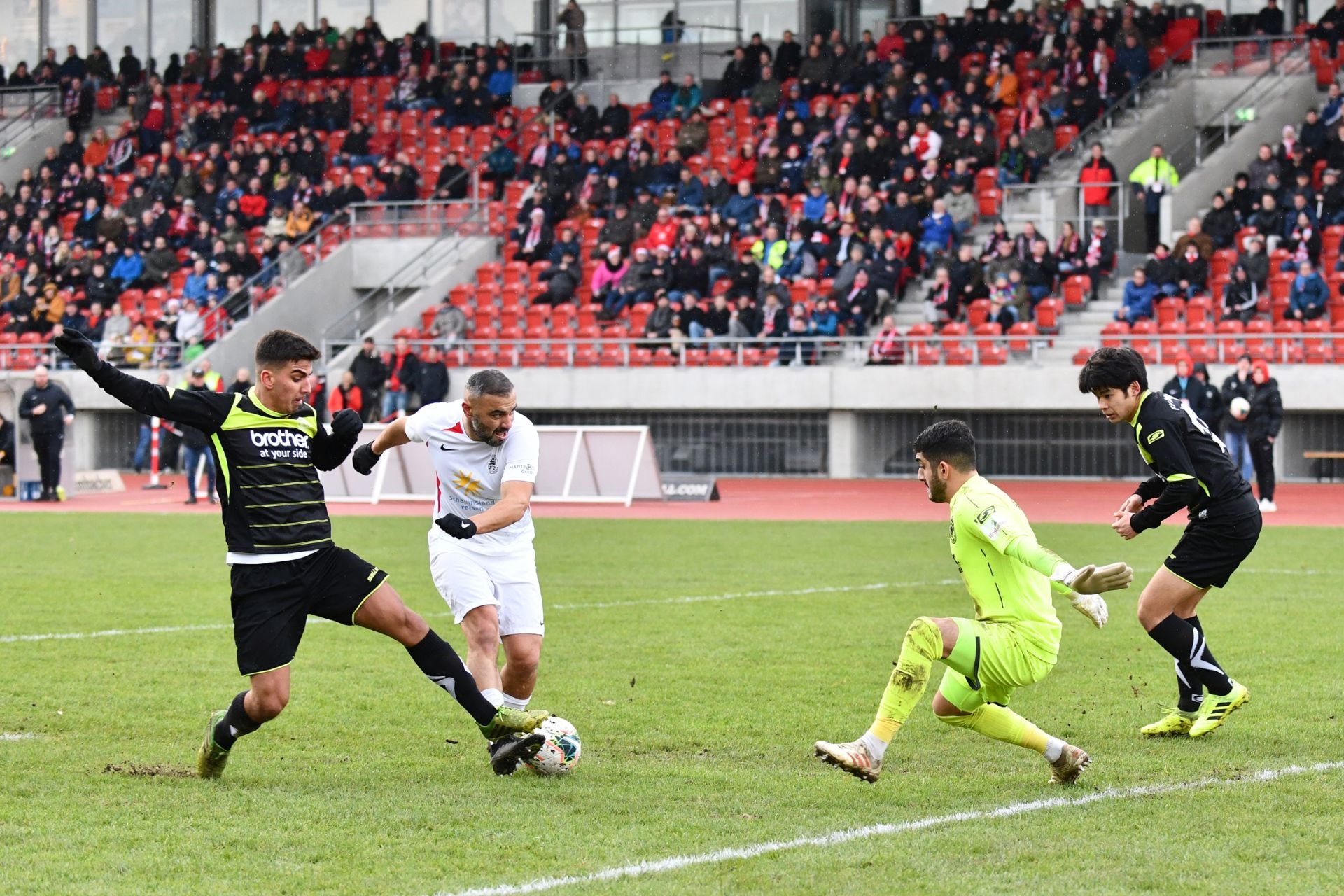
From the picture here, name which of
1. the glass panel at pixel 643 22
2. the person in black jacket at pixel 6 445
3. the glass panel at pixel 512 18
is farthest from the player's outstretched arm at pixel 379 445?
the glass panel at pixel 512 18

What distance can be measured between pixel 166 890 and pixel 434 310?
28.9m

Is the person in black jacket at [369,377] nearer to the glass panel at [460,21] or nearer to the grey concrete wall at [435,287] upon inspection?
the grey concrete wall at [435,287]

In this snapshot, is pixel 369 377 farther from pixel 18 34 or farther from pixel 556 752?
pixel 556 752

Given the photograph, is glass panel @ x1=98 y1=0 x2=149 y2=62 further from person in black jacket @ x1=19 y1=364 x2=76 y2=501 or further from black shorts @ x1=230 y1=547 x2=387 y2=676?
black shorts @ x1=230 y1=547 x2=387 y2=676

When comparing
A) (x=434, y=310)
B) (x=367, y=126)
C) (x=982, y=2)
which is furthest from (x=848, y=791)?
(x=367, y=126)

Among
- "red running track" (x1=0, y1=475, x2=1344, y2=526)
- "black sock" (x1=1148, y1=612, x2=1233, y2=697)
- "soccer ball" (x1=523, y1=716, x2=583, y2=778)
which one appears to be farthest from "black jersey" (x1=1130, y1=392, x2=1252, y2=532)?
"red running track" (x1=0, y1=475, x2=1344, y2=526)

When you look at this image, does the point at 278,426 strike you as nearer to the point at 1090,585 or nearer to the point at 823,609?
the point at 1090,585

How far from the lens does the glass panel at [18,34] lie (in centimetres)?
4528

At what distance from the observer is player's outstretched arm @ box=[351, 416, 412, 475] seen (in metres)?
7.77

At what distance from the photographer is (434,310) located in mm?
33969

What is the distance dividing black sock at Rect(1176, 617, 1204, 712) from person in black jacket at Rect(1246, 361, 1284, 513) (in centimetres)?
1459

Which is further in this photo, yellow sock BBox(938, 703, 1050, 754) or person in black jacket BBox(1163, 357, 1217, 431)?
person in black jacket BBox(1163, 357, 1217, 431)

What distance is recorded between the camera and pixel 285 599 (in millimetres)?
7297

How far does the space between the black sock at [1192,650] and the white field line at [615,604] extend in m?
5.78
